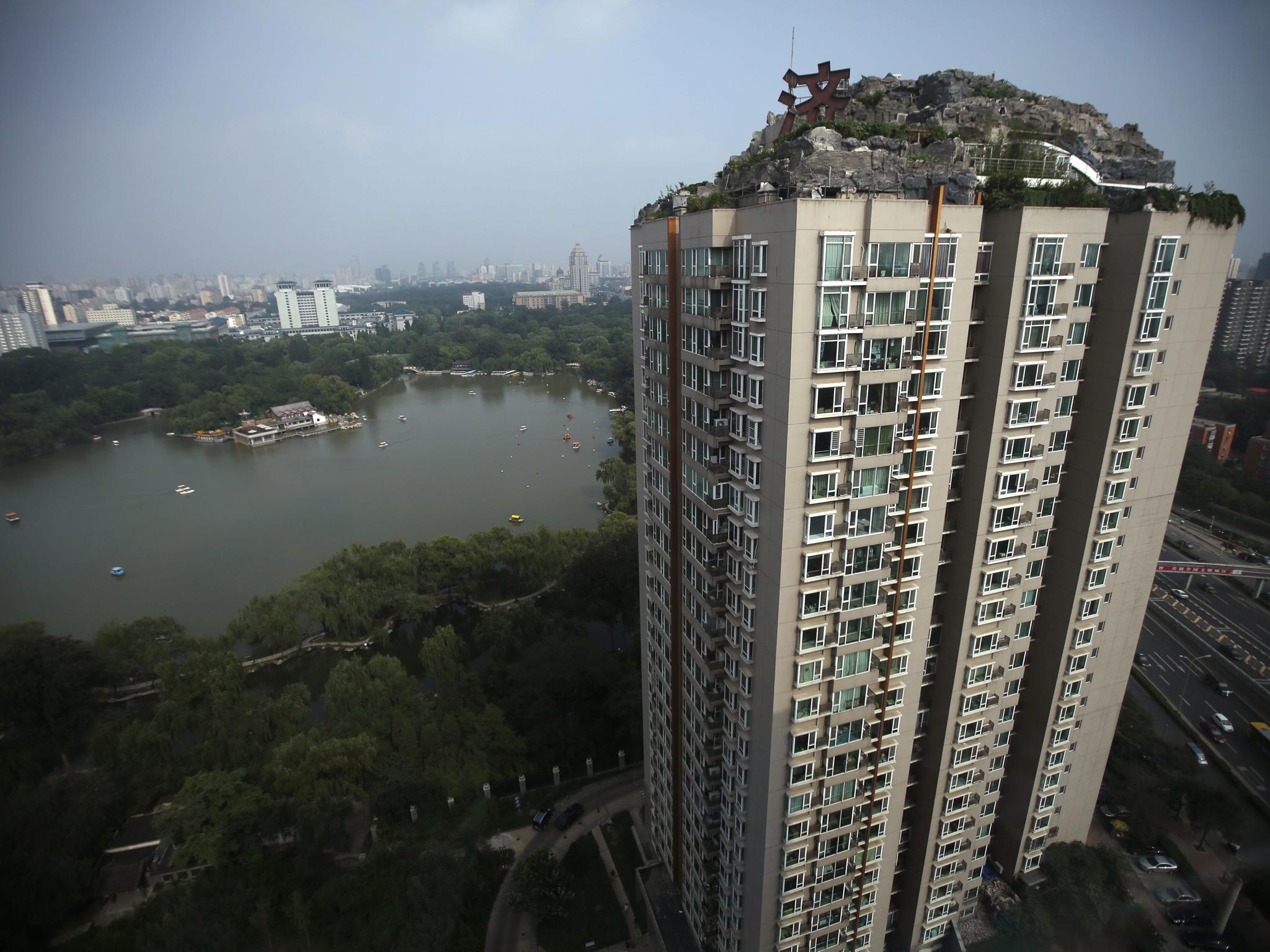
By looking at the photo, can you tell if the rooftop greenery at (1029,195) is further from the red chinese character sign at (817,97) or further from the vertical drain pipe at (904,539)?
the red chinese character sign at (817,97)

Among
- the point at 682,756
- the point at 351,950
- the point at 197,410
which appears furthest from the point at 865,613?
the point at 197,410

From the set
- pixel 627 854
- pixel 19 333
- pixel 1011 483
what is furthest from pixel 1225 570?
pixel 19 333

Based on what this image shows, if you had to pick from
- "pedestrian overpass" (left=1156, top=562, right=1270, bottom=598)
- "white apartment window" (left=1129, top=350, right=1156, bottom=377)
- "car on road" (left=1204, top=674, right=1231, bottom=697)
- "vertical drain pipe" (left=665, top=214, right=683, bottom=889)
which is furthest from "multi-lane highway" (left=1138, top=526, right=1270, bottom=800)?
"vertical drain pipe" (left=665, top=214, right=683, bottom=889)

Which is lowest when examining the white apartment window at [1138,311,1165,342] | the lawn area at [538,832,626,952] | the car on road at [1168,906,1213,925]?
the lawn area at [538,832,626,952]

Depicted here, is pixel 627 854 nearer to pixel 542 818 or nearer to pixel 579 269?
pixel 542 818

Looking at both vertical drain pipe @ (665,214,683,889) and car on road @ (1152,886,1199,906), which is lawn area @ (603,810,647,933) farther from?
car on road @ (1152,886,1199,906)
